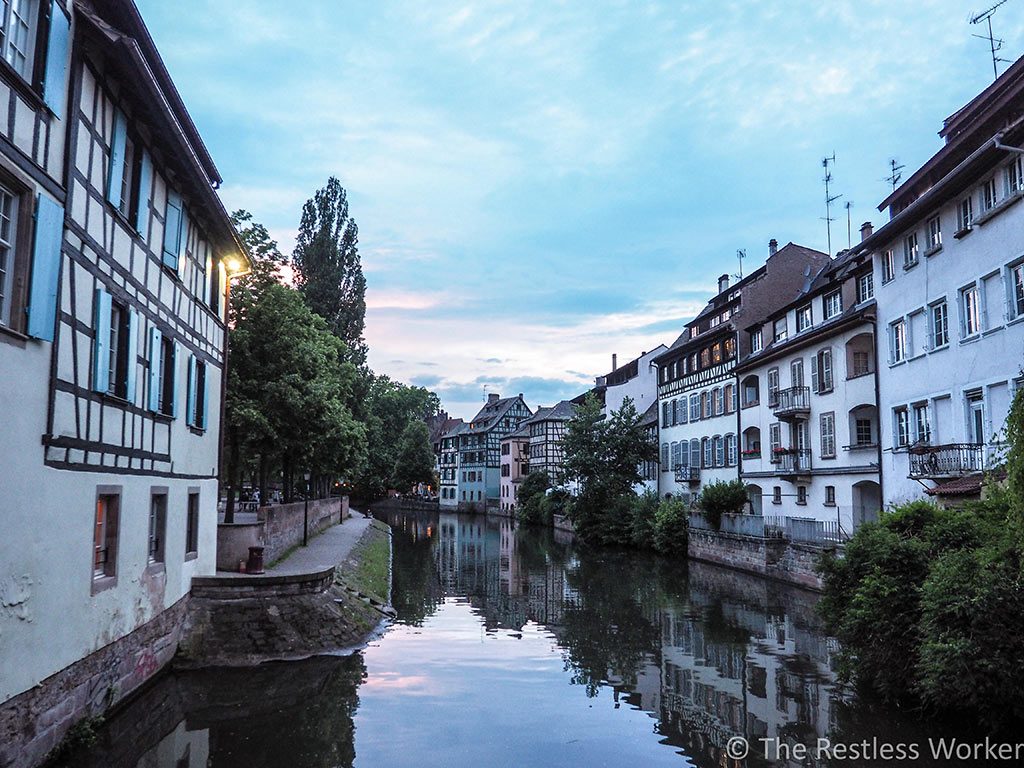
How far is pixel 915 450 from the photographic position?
2203 cm

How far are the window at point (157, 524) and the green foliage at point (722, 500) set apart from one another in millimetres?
26457

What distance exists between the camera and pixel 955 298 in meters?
20.9

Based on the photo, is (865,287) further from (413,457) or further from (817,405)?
(413,457)

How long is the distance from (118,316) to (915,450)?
19942 mm

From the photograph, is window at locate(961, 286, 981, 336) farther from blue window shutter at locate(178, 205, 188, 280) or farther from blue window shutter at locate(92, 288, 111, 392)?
blue window shutter at locate(92, 288, 111, 392)

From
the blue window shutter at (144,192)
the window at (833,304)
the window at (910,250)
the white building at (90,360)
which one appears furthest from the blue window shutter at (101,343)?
the window at (833,304)

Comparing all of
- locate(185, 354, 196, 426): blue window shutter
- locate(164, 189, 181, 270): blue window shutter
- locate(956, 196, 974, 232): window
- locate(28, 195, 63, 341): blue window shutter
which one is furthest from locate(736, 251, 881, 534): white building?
locate(28, 195, 63, 341): blue window shutter

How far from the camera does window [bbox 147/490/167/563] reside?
1318cm

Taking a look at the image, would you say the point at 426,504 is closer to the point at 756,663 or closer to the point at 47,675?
the point at 756,663

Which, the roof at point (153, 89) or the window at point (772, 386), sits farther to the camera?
the window at point (772, 386)

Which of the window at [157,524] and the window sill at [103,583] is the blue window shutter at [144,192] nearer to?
the window at [157,524]

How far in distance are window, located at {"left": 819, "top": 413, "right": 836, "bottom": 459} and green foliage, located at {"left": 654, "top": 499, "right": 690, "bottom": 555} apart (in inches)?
377

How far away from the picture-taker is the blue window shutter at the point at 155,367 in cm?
1271

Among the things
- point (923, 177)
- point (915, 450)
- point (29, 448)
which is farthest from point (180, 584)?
point (923, 177)
